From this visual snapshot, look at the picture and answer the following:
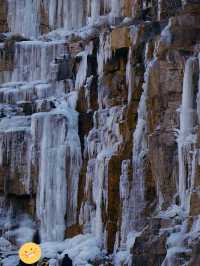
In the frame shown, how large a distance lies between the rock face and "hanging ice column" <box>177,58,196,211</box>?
0.03m

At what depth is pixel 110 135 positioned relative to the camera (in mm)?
26453

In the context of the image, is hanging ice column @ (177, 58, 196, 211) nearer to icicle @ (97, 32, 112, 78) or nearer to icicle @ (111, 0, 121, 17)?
icicle @ (97, 32, 112, 78)

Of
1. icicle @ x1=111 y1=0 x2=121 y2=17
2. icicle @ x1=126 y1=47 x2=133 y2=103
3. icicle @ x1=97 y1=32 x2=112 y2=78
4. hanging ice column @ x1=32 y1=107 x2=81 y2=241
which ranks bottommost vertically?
hanging ice column @ x1=32 y1=107 x2=81 y2=241

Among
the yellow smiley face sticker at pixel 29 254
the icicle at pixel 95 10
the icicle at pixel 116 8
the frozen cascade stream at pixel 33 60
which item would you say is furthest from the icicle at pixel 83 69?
the yellow smiley face sticker at pixel 29 254

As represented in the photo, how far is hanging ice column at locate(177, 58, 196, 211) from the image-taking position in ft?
68.7

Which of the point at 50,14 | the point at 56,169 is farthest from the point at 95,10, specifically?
the point at 56,169

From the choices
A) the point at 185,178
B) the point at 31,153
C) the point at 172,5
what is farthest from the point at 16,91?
the point at 185,178

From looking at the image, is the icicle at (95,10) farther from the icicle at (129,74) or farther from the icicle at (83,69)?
the icicle at (129,74)

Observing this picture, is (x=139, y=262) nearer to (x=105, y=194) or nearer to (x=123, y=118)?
(x=105, y=194)

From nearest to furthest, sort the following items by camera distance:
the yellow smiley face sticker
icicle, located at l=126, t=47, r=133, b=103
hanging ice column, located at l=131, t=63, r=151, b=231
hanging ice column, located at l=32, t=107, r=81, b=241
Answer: the yellow smiley face sticker
hanging ice column, located at l=131, t=63, r=151, b=231
icicle, located at l=126, t=47, r=133, b=103
hanging ice column, located at l=32, t=107, r=81, b=241

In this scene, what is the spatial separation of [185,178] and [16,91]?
1380 centimetres

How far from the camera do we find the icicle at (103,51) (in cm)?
2870

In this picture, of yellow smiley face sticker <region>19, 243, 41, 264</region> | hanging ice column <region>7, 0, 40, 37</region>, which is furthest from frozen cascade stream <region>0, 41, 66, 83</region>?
yellow smiley face sticker <region>19, 243, 41, 264</region>

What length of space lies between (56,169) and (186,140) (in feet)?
25.6
